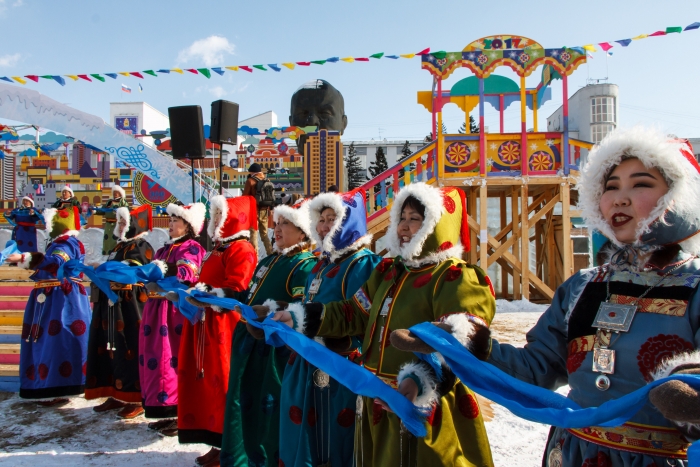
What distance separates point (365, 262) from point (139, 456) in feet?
7.79

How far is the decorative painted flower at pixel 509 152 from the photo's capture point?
10047mm

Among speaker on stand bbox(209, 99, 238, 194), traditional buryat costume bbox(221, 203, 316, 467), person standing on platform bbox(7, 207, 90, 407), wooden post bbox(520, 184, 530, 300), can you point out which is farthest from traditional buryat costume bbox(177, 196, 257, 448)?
wooden post bbox(520, 184, 530, 300)

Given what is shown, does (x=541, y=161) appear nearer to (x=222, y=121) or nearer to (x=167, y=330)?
(x=222, y=121)

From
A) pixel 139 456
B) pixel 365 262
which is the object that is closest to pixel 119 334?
pixel 139 456

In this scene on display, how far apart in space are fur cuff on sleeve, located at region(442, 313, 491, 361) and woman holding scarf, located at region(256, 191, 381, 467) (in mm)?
863

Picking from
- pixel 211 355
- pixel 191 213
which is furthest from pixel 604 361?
pixel 191 213

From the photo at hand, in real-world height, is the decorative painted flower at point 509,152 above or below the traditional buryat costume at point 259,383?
above

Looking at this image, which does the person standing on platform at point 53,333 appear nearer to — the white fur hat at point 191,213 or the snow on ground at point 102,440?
the snow on ground at point 102,440

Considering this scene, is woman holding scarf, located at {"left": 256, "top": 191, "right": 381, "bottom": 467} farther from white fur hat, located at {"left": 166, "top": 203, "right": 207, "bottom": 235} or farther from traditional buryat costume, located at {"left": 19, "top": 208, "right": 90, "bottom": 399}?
traditional buryat costume, located at {"left": 19, "top": 208, "right": 90, "bottom": 399}

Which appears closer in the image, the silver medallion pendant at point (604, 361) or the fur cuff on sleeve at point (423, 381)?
the silver medallion pendant at point (604, 361)

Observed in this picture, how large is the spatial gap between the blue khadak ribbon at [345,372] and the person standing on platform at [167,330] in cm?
176

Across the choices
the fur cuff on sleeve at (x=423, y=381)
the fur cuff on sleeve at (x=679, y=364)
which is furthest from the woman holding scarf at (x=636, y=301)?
the fur cuff on sleeve at (x=423, y=381)

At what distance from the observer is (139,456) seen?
12.1 ft

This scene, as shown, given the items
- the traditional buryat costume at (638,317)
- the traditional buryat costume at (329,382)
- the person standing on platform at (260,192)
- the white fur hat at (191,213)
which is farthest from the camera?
the person standing on platform at (260,192)
